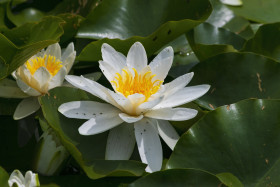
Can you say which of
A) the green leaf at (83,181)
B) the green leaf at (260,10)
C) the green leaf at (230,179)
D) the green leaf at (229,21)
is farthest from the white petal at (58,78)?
the green leaf at (260,10)

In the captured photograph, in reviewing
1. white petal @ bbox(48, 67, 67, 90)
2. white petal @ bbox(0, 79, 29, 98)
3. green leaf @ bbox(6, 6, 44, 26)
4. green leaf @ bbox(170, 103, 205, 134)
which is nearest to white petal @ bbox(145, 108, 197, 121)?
green leaf @ bbox(170, 103, 205, 134)

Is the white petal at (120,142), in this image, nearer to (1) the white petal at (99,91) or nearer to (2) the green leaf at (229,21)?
(1) the white petal at (99,91)

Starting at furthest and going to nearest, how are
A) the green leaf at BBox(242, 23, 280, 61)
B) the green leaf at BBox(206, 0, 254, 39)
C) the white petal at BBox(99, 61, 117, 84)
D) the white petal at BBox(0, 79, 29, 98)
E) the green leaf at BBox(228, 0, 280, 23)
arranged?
the green leaf at BBox(228, 0, 280, 23) < the green leaf at BBox(206, 0, 254, 39) < the green leaf at BBox(242, 23, 280, 61) < the white petal at BBox(0, 79, 29, 98) < the white petal at BBox(99, 61, 117, 84)

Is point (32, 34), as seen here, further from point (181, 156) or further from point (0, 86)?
point (181, 156)

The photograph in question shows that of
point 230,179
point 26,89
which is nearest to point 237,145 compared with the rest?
point 230,179

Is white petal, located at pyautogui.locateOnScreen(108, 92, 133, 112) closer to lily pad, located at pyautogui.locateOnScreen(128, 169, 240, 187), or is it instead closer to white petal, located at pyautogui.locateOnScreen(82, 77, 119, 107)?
white petal, located at pyautogui.locateOnScreen(82, 77, 119, 107)

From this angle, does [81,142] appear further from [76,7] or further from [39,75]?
[76,7]
